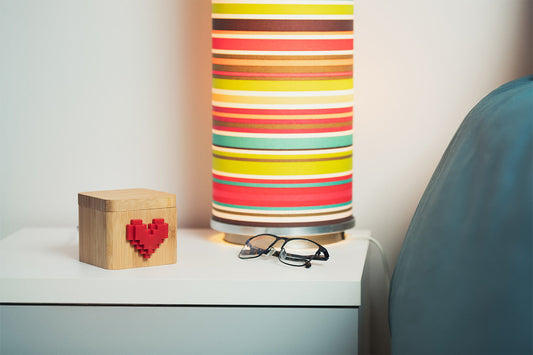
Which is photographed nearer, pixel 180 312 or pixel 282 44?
pixel 180 312

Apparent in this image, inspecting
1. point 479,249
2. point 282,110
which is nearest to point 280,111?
point 282,110

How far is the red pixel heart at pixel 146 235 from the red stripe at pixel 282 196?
0.47ft

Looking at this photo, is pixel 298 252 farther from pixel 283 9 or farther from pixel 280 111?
pixel 283 9

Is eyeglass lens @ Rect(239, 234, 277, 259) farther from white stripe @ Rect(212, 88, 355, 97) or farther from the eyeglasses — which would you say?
white stripe @ Rect(212, 88, 355, 97)

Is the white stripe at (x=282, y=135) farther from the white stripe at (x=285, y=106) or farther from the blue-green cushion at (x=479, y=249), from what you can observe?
the blue-green cushion at (x=479, y=249)

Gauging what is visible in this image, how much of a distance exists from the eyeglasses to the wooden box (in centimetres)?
12

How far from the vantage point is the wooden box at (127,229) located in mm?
1008

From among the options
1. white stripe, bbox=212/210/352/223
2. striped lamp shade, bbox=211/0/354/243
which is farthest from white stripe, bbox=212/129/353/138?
white stripe, bbox=212/210/352/223

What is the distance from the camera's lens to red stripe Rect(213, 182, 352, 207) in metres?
1.11

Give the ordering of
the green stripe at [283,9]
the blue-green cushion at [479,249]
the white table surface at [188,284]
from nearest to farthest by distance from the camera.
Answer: the blue-green cushion at [479,249], the white table surface at [188,284], the green stripe at [283,9]

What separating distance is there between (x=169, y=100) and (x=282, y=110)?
1.07ft

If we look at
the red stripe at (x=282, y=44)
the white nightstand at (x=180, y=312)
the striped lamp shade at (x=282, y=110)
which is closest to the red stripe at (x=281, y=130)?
the striped lamp shade at (x=282, y=110)

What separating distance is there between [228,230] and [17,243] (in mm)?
366

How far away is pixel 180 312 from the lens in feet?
3.19
